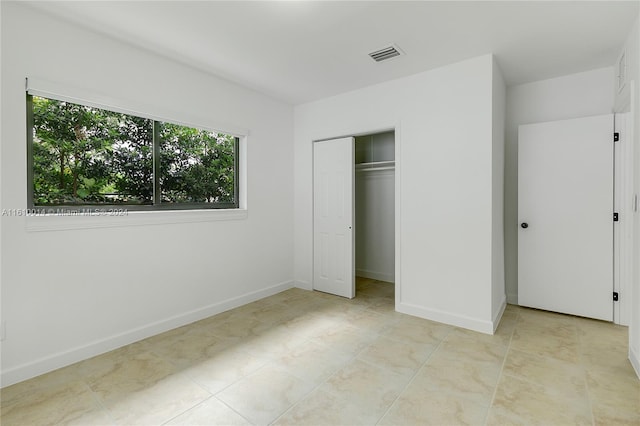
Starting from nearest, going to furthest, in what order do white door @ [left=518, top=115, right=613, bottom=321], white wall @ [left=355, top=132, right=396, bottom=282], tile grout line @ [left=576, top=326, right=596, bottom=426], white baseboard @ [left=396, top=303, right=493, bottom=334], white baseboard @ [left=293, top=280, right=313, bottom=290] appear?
tile grout line @ [left=576, top=326, right=596, bottom=426], white baseboard @ [left=396, top=303, right=493, bottom=334], white door @ [left=518, top=115, right=613, bottom=321], white baseboard @ [left=293, top=280, right=313, bottom=290], white wall @ [left=355, top=132, right=396, bottom=282]

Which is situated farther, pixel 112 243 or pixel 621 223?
pixel 621 223

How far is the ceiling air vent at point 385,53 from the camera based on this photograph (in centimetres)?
277

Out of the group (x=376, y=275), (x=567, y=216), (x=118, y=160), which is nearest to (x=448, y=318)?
(x=567, y=216)

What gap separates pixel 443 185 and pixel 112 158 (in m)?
3.14

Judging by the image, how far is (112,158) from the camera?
8.83 ft

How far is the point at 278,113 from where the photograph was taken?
4.18 meters

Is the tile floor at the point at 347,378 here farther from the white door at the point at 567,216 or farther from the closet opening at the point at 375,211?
the closet opening at the point at 375,211

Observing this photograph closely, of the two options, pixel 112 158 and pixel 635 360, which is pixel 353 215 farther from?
pixel 635 360

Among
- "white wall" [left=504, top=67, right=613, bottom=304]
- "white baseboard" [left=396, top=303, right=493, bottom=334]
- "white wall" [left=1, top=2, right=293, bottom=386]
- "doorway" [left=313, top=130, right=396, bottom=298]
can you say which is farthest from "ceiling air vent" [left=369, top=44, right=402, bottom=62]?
"white baseboard" [left=396, top=303, right=493, bottom=334]

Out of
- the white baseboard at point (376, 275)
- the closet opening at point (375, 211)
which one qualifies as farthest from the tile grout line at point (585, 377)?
the white baseboard at point (376, 275)

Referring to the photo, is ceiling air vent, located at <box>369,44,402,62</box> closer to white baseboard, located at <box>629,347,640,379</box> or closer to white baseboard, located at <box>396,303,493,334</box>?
white baseboard, located at <box>396,303,493,334</box>

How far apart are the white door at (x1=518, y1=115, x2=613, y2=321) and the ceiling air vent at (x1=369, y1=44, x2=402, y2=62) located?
1.82 metres

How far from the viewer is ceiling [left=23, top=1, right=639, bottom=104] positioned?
2.19 metres

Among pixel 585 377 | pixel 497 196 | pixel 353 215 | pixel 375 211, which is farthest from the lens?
pixel 375 211
